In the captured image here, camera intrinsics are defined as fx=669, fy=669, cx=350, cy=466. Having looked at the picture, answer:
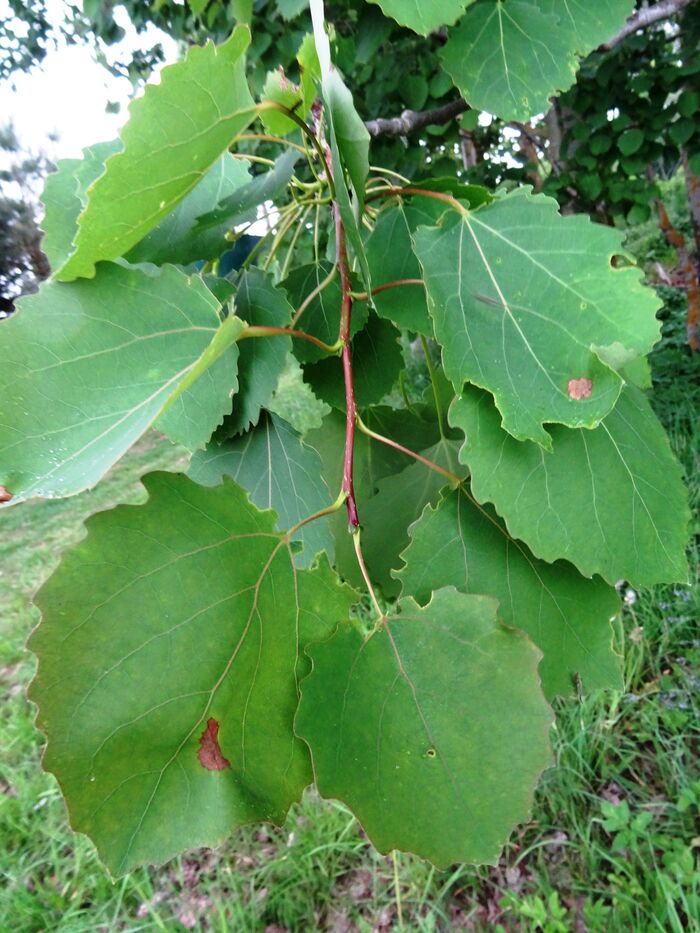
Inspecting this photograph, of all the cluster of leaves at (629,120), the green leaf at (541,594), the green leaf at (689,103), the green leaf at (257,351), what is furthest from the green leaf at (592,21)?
the green leaf at (689,103)

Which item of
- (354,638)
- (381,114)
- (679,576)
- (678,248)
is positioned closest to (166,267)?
(354,638)

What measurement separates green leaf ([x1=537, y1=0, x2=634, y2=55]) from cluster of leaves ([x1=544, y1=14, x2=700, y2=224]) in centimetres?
110

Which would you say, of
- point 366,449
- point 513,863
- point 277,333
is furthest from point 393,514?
point 513,863

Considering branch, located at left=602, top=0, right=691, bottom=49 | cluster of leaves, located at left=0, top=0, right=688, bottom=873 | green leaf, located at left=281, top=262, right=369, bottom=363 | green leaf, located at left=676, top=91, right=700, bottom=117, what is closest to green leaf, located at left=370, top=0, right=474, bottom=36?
cluster of leaves, located at left=0, top=0, right=688, bottom=873

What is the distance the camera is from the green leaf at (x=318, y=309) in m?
0.62

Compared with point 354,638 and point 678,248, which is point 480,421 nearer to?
point 354,638

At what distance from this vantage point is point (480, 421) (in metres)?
0.51

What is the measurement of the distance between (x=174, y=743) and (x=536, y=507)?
0.30m

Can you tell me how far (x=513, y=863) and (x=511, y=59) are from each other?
1.58m

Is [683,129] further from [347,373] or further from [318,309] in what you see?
[347,373]

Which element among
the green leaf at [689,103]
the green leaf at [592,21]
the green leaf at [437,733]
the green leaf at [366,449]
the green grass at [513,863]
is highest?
the green leaf at [689,103]

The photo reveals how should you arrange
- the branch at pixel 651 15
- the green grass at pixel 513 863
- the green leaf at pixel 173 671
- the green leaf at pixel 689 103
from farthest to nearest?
the green leaf at pixel 689 103 → the green grass at pixel 513 863 → the branch at pixel 651 15 → the green leaf at pixel 173 671

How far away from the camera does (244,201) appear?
1.92ft

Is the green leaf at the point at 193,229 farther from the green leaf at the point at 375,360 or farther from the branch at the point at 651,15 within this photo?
the branch at the point at 651,15
